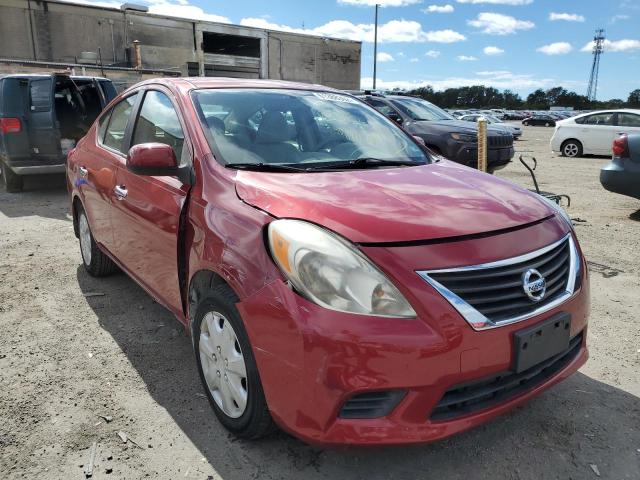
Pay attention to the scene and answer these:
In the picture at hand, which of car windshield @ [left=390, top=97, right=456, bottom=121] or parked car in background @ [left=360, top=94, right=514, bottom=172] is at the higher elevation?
car windshield @ [left=390, top=97, right=456, bottom=121]

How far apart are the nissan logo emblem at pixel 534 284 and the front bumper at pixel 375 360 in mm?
137

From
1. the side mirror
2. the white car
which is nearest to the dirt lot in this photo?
the side mirror

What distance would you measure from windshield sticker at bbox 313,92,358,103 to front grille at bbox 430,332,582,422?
2.17 m

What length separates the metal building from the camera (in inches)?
1243

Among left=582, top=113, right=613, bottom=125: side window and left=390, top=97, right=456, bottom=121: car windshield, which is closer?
left=390, top=97, right=456, bottom=121: car windshield

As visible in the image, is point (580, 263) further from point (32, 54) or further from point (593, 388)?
point (32, 54)

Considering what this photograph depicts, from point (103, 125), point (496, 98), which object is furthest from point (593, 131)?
point (496, 98)

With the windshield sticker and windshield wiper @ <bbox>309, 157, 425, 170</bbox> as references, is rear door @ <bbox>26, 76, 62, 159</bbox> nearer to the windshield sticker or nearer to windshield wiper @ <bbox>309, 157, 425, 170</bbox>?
the windshield sticker

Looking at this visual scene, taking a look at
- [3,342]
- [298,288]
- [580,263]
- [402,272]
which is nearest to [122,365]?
[3,342]

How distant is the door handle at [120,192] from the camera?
3.25m

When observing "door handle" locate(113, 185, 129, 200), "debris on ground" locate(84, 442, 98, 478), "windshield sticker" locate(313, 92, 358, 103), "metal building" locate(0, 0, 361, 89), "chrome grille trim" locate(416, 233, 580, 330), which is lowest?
"debris on ground" locate(84, 442, 98, 478)

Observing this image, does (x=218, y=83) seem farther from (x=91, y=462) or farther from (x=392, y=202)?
(x=91, y=462)

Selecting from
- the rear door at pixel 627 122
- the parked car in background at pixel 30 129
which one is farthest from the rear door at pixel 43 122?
the rear door at pixel 627 122

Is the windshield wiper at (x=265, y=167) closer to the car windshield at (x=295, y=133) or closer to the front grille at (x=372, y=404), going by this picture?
the car windshield at (x=295, y=133)
